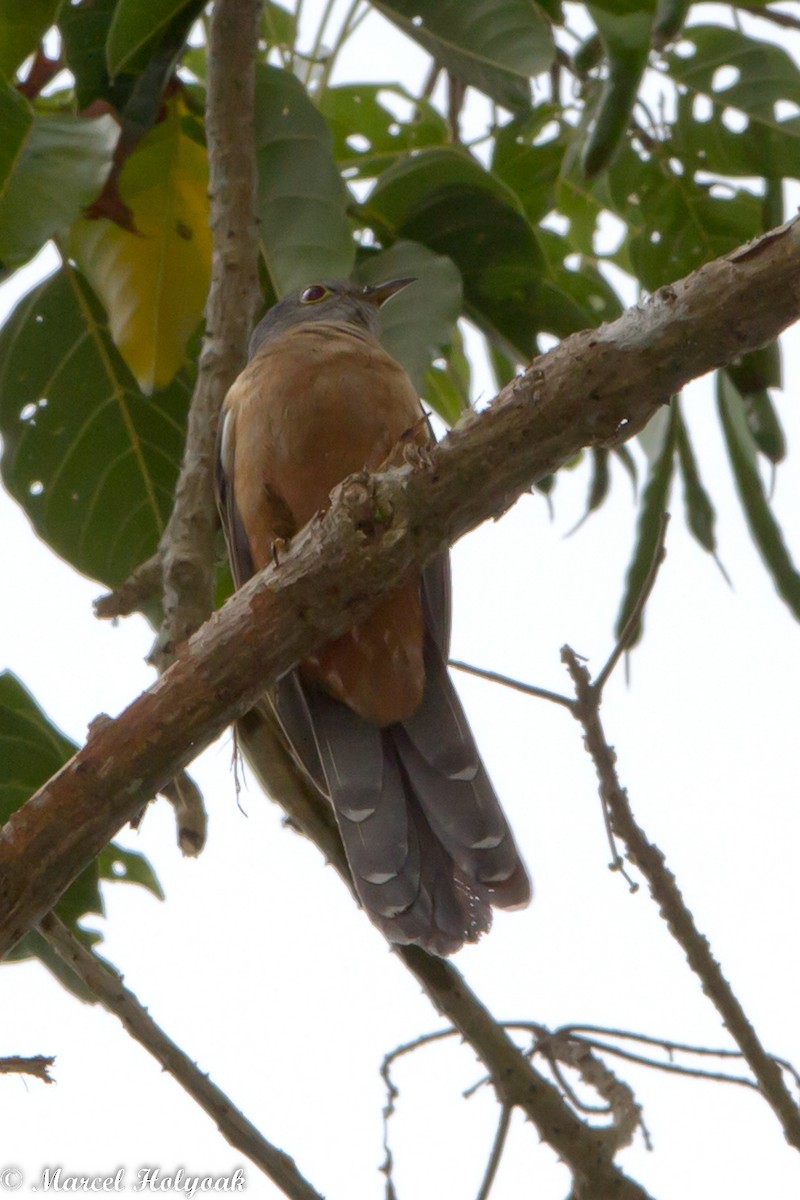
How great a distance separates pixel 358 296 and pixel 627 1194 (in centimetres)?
270

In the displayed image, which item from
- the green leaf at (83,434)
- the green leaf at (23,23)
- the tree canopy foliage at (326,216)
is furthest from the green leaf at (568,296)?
the green leaf at (23,23)

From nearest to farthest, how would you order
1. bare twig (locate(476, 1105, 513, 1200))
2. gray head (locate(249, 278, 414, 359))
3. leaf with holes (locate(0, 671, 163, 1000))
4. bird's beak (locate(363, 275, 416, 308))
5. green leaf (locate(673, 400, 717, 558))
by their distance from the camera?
bare twig (locate(476, 1105, 513, 1200))
leaf with holes (locate(0, 671, 163, 1000))
bird's beak (locate(363, 275, 416, 308))
green leaf (locate(673, 400, 717, 558))
gray head (locate(249, 278, 414, 359))

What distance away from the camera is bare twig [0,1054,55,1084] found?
6.16 feet

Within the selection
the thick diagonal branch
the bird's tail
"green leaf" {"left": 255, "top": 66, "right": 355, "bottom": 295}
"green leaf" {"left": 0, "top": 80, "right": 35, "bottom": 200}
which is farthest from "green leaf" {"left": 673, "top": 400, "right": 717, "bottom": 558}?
"green leaf" {"left": 0, "top": 80, "right": 35, "bottom": 200}

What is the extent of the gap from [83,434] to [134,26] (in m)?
1.15

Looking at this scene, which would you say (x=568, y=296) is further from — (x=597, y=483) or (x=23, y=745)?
(x=23, y=745)

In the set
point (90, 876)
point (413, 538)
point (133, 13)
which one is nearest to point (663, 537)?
point (413, 538)

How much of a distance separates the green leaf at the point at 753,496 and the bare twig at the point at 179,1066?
6.23 feet

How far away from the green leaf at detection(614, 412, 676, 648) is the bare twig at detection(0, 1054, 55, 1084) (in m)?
1.80

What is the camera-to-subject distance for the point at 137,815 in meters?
2.33

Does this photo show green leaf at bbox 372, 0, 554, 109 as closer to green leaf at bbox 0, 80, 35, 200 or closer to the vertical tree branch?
the vertical tree branch

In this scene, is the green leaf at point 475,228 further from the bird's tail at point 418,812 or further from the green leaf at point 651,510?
the bird's tail at point 418,812

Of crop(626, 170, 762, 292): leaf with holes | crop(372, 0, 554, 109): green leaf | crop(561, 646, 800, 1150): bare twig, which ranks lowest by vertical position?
crop(561, 646, 800, 1150): bare twig

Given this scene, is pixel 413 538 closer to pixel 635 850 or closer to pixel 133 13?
pixel 635 850
